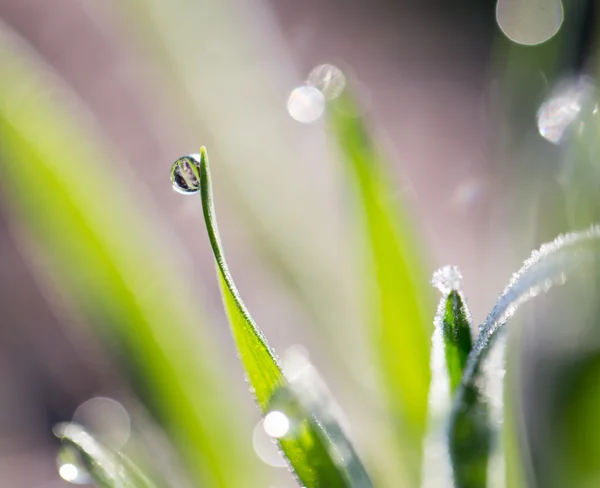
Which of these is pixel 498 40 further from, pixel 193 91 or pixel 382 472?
pixel 382 472

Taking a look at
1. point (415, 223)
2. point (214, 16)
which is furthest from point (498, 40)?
point (415, 223)

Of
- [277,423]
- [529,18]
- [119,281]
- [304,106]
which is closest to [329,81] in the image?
[304,106]

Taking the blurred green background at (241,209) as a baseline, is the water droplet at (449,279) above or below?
below

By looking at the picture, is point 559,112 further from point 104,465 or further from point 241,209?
point 104,465

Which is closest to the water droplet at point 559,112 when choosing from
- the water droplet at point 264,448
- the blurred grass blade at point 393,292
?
the blurred grass blade at point 393,292

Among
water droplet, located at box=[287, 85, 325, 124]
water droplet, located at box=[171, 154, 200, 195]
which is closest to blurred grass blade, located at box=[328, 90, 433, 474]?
water droplet, located at box=[171, 154, 200, 195]

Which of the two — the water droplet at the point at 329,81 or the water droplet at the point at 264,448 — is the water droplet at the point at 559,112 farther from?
the water droplet at the point at 264,448

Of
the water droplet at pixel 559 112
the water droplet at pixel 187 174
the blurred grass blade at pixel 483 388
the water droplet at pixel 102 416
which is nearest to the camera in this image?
the blurred grass blade at pixel 483 388
